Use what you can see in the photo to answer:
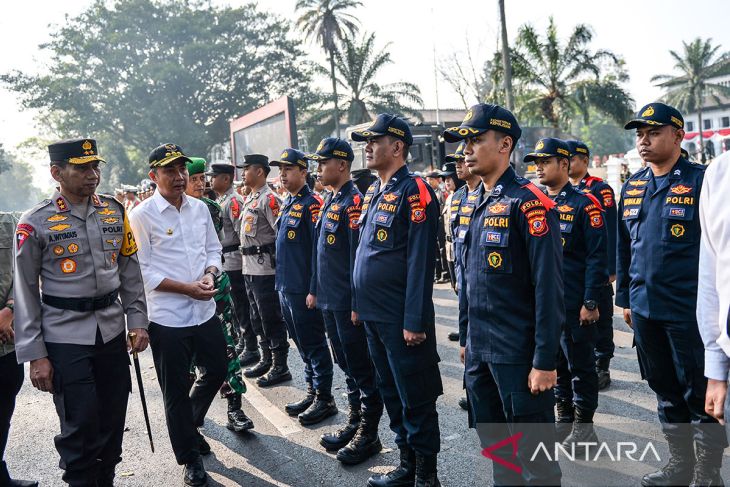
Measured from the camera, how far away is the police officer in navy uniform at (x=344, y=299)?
13.1ft

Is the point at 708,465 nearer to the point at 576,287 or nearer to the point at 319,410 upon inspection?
the point at 576,287

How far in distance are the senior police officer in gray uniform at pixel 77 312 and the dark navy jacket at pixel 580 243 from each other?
3.03m

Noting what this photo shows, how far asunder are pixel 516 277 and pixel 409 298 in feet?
2.47

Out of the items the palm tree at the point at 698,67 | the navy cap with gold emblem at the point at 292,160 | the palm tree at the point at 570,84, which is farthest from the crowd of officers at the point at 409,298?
the palm tree at the point at 698,67

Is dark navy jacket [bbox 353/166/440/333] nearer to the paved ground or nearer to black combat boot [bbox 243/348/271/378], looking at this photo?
the paved ground

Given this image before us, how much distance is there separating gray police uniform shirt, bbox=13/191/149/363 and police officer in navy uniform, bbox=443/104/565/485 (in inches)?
81.1

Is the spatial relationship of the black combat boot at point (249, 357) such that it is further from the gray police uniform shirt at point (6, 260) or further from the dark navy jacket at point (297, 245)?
Answer: the gray police uniform shirt at point (6, 260)

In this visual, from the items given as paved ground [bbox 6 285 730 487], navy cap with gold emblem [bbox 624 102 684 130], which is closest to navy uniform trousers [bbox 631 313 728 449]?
paved ground [bbox 6 285 730 487]

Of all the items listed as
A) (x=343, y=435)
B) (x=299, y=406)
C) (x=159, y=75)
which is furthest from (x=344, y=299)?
(x=159, y=75)

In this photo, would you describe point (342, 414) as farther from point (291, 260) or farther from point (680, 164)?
point (680, 164)

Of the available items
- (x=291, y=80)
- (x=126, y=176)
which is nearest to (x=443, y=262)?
(x=291, y=80)

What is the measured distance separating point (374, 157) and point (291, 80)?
130 feet

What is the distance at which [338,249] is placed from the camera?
14.2ft

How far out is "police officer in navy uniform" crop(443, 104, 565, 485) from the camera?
2.52 m
